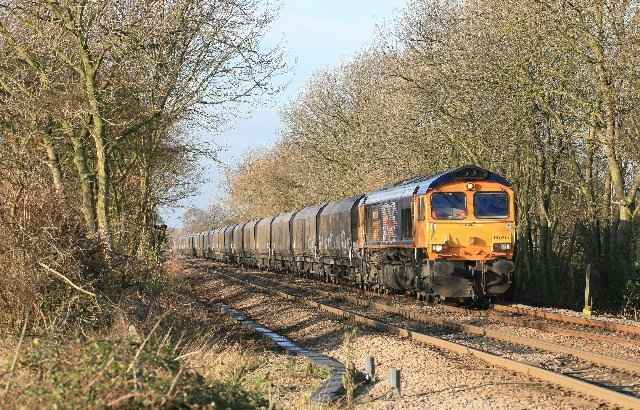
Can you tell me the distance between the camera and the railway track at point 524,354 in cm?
1070

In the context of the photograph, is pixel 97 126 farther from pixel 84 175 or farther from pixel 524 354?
pixel 524 354

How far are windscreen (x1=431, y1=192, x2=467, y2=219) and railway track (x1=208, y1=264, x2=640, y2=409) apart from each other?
A: 2496 millimetres

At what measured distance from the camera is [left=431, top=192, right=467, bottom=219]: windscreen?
22609mm

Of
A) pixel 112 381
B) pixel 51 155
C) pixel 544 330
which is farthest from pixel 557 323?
pixel 112 381

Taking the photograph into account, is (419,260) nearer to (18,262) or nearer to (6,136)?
(6,136)

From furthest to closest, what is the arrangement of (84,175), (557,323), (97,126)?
(84,175), (97,126), (557,323)

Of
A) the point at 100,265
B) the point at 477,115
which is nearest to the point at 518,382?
the point at 100,265

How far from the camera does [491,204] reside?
75.3 feet

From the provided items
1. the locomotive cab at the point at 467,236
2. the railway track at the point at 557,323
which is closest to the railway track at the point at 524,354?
the railway track at the point at 557,323

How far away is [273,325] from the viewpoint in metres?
21.0

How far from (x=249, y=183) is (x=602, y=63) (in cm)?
5538

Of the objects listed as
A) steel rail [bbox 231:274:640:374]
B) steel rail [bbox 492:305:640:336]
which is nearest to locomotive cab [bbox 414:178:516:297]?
steel rail [bbox 492:305:640:336]

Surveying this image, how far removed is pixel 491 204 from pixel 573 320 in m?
4.88

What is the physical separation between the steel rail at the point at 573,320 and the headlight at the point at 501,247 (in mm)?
1332
